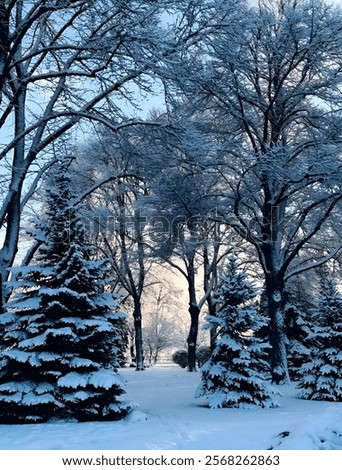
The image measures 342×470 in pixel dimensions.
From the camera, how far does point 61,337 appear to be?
8203mm

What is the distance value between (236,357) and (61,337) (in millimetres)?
3988

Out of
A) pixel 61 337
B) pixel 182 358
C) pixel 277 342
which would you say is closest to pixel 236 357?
pixel 61 337

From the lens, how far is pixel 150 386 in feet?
49.7

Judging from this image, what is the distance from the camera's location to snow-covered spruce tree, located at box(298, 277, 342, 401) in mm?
11781

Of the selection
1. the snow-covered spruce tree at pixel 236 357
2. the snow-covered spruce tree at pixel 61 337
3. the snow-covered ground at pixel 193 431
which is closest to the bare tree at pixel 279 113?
the snow-covered spruce tree at pixel 236 357

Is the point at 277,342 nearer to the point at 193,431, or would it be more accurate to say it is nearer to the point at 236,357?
the point at 236,357

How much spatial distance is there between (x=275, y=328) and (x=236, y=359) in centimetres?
471

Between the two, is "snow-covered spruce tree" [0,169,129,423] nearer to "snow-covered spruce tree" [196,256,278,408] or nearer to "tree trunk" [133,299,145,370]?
"snow-covered spruce tree" [196,256,278,408]

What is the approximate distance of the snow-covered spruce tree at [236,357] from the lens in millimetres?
10023

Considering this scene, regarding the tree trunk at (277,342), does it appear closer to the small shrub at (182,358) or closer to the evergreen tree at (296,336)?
the evergreen tree at (296,336)

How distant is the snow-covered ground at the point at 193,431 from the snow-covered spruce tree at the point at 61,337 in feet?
1.43

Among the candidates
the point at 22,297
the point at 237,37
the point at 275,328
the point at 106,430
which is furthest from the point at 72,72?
the point at 275,328

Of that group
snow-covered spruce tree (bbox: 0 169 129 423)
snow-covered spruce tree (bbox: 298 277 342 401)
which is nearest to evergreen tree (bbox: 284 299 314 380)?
snow-covered spruce tree (bbox: 298 277 342 401)
